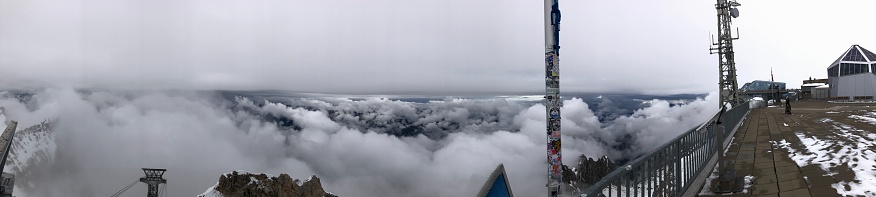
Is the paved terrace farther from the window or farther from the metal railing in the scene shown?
the window

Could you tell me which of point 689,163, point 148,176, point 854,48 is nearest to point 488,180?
point 689,163

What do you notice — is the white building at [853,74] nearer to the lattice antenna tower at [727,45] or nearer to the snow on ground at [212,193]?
the lattice antenna tower at [727,45]

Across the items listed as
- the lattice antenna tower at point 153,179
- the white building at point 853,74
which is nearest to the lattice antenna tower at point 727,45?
the white building at point 853,74

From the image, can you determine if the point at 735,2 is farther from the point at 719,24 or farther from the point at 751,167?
the point at 751,167

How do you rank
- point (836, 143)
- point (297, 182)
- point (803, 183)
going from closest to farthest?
point (803, 183) < point (836, 143) < point (297, 182)

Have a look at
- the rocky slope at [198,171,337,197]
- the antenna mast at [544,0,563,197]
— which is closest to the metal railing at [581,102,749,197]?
the antenna mast at [544,0,563,197]

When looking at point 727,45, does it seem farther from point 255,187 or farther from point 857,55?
point 255,187

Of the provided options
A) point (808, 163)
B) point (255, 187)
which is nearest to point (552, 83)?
point (808, 163)
